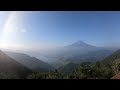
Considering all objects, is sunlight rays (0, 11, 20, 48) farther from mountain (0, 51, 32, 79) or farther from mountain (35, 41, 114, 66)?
mountain (35, 41, 114, 66)

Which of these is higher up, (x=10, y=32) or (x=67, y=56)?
(x=67, y=56)

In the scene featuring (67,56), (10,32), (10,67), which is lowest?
(10,67)

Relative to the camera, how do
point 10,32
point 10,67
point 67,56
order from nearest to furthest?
point 10,67 → point 10,32 → point 67,56

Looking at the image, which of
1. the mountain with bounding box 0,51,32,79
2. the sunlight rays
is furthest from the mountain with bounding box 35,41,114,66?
the mountain with bounding box 0,51,32,79

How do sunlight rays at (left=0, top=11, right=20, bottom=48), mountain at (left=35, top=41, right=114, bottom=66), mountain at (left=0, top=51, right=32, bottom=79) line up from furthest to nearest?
mountain at (left=35, top=41, right=114, bottom=66), sunlight rays at (left=0, top=11, right=20, bottom=48), mountain at (left=0, top=51, right=32, bottom=79)

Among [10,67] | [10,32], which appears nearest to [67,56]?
[10,32]

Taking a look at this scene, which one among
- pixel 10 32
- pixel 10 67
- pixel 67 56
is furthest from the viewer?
pixel 67 56

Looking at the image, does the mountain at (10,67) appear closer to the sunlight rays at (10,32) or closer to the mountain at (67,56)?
the sunlight rays at (10,32)

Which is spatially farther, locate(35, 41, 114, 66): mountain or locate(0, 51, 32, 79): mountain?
locate(35, 41, 114, 66): mountain

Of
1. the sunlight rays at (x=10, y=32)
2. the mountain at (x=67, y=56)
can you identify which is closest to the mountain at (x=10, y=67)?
the sunlight rays at (x=10, y=32)

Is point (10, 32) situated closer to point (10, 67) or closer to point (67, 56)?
point (10, 67)

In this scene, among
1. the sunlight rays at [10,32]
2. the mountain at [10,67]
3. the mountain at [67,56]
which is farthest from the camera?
the mountain at [67,56]
